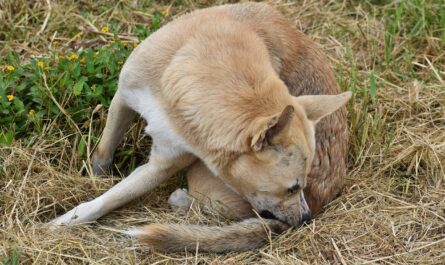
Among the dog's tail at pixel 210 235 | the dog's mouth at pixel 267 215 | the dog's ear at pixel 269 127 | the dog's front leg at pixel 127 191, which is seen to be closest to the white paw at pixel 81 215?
the dog's front leg at pixel 127 191

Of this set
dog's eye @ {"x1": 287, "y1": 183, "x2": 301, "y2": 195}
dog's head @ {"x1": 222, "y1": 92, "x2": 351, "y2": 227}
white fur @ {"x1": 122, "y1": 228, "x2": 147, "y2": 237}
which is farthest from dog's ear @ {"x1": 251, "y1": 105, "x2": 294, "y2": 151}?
white fur @ {"x1": 122, "y1": 228, "x2": 147, "y2": 237}

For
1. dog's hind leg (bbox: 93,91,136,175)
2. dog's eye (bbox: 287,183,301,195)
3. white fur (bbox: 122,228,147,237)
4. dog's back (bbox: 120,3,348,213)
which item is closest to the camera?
white fur (bbox: 122,228,147,237)

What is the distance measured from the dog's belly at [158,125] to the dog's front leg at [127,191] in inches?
3.9

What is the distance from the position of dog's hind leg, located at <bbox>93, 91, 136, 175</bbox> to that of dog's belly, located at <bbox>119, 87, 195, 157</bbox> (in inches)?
10.1

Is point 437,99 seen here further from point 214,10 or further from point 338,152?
point 214,10

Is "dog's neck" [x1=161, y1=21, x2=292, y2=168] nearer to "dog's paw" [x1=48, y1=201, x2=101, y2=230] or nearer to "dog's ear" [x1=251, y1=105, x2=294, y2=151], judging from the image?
"dog's ear" [x1=251, y1=105, x2=294, y2=151]

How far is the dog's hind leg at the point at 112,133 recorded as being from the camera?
5227 mm

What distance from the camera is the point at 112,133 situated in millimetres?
5324

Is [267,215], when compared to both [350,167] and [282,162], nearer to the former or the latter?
[282,162]

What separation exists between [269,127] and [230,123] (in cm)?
31

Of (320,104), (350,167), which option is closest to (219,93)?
(320,104)

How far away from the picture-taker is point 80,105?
5.55 meters

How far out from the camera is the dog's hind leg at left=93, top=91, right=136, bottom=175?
5.23 m

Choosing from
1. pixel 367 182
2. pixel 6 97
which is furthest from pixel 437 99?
pixel 6 97
